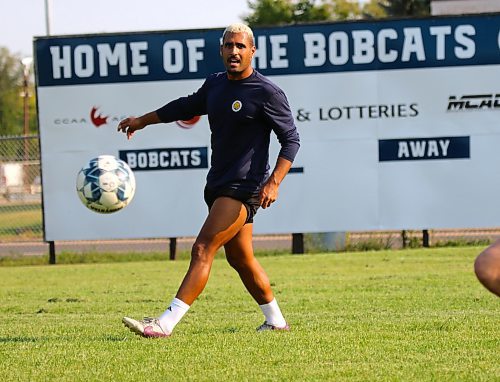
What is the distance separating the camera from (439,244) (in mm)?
21031

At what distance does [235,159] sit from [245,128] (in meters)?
0.24

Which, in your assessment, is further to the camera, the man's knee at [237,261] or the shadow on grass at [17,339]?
the shadow on grass at [17,339]

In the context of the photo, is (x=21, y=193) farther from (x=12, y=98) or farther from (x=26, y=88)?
(x=12, y=98)

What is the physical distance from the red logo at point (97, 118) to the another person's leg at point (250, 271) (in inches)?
465

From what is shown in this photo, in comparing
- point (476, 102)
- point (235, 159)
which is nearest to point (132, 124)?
point (235, 159)

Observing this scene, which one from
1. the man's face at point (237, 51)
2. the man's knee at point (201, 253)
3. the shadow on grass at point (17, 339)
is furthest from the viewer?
the shadow on grass at point (17, 339)

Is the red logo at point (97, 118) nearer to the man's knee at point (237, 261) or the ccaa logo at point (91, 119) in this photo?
the ccaa logo at point (91, 119)

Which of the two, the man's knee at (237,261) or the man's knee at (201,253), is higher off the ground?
the man's knee at (201,253)

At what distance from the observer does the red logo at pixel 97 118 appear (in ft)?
65.2

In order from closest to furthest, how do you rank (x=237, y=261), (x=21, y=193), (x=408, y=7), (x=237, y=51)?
(x=237, y=51) → (x=237, y=261) → (x=21, y=193) → (x=408, y=7)

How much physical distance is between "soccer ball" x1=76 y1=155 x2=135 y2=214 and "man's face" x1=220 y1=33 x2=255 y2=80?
5.08 m

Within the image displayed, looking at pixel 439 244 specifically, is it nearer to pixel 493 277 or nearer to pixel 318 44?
pixel 318 44

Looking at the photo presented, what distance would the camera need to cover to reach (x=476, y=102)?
64.0 feet

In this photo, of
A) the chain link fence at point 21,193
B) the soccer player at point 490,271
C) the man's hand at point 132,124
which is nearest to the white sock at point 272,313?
the man's hand at point 132,124
